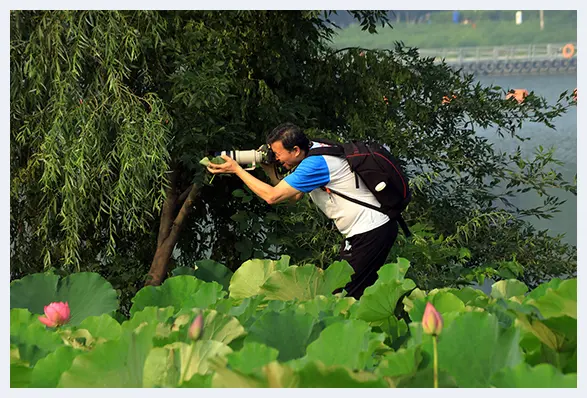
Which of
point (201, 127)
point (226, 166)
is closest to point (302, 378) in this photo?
point (226, 166)

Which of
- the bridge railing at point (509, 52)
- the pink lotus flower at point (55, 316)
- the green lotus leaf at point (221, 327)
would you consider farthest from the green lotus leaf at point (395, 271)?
the bridge railing at point (509, 52)

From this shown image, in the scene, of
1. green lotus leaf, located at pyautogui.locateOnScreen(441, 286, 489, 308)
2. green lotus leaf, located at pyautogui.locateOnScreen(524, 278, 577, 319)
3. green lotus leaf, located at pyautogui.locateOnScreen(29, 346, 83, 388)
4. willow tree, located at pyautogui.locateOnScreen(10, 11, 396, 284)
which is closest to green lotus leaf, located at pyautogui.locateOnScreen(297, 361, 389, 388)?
green lotus leaf, located at pyautogui.locateOnScreen(29, 346, 83, 388)

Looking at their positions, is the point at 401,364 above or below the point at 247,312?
above

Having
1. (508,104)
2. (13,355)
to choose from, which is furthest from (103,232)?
(13,355)

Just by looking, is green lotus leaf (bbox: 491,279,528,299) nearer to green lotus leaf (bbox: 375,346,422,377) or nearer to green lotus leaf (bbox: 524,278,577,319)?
green lotus leaf (bbox: 524,278,577,319)

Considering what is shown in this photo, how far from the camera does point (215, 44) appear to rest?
18.7 feet

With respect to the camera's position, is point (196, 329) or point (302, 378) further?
point (196, 329)

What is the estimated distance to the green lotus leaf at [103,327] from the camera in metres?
2.18

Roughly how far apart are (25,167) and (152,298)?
10.8 ft

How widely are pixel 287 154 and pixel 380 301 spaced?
1.43 metres

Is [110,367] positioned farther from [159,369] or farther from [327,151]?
[327,151]

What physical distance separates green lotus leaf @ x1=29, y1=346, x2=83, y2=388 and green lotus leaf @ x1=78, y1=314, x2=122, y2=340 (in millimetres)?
334

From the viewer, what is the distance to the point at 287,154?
11.9 ft

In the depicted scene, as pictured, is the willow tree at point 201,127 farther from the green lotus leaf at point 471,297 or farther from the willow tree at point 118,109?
the green lotus leaf at point 471,297
